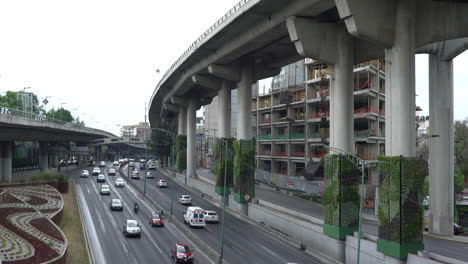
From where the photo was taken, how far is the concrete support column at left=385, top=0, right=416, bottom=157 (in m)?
30.6

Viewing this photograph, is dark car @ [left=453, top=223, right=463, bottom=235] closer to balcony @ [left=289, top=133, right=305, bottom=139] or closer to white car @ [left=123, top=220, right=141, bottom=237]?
white car @ [left=123, top=220, right=141, bottom=237]

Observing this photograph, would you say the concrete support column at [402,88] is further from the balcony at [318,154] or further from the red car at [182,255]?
the balcony at [318,154]

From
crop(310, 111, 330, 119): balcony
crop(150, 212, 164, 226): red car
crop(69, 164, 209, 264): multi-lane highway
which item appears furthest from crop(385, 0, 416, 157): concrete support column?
crop(310, 111, 330, 119): balcony

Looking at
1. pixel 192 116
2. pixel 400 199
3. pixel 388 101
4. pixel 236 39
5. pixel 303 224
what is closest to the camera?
pixel 400 199

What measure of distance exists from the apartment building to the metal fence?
5.80 feet

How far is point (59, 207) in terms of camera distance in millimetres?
48438

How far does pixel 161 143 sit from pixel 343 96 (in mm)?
82825

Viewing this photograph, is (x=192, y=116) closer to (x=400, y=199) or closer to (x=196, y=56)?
(x=196, y=56)

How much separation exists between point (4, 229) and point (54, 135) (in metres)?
61.6

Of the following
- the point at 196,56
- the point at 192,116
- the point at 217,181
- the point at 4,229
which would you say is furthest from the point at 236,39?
the point at 192,116

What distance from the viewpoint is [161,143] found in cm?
11500

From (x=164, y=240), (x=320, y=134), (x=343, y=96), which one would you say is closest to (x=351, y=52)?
(x=343, y=96)

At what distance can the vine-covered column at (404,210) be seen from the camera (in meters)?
29.0

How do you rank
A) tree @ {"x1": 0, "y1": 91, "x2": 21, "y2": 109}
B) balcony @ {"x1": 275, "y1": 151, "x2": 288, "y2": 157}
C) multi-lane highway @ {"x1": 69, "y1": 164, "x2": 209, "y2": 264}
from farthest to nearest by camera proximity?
tree @ {"x1": 0, "y1": 91, "x2": 21, "y2": 109}
balcony @ {"x1": 275, "y1": 151, "x2": 288, "y2": 157}
multi-lane highway @ {"x1": 69, "y1": 164, "x2": 209, "y2": 264}
